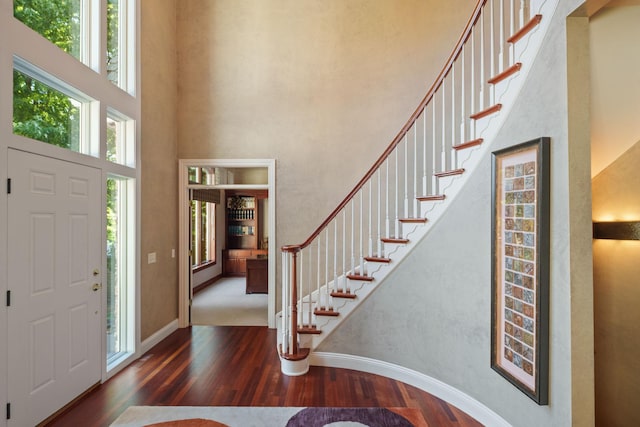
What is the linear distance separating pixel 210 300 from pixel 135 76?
4075 millimetres

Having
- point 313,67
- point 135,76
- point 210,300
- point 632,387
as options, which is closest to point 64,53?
point 135,76

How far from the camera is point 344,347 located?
11.1ft

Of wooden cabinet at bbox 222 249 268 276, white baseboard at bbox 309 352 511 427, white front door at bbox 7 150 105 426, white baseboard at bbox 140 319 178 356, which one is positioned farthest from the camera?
wooden cabinet at bbox 222 249 268 276

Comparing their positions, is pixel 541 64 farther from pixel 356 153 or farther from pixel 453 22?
pixel 453 22

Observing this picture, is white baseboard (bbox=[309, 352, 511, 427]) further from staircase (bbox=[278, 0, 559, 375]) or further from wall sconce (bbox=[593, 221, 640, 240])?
wall sconce (bbox=[593, 221, 640, 240])

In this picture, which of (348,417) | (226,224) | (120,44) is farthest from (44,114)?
(226,224)

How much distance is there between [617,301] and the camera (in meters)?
2.43

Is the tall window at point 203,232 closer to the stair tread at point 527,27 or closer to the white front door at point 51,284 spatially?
the white front door at point 51,284

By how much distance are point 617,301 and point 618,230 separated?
62 centimetres

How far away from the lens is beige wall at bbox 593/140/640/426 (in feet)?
Answer: 7.59

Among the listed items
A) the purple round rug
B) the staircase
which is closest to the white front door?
the staircase

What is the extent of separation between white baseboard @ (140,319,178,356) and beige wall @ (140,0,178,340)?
0.06 metres

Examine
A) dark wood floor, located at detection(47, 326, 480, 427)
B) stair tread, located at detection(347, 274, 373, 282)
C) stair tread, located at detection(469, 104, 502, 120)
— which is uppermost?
stair tread, located at detection(469, 104, 502, 120)

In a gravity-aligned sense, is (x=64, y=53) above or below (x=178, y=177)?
above
